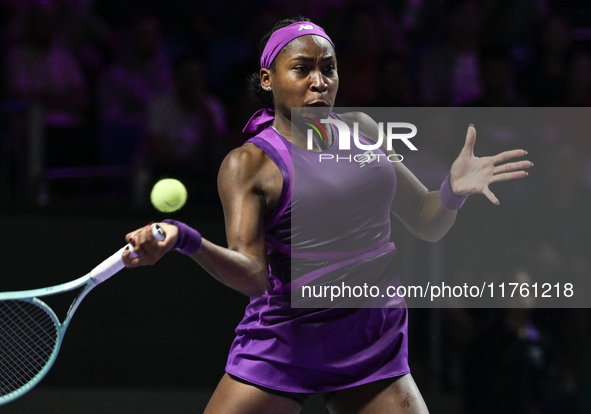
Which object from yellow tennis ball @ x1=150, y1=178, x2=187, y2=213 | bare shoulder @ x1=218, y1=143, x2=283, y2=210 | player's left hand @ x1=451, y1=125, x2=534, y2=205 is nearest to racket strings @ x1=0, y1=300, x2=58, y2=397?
yellow tennis ball @ x1=150, y1=178, x2=187, y2=213

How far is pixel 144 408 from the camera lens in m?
3.25

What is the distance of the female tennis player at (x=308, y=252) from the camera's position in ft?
6.11

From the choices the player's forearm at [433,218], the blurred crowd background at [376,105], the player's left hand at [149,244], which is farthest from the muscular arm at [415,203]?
the blurred crowd background at [376,105]

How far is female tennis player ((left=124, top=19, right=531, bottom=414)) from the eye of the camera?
1.86 m

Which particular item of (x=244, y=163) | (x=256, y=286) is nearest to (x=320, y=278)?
(x=256, y=286)

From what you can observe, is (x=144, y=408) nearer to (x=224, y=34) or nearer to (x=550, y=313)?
(x=550, y=313)

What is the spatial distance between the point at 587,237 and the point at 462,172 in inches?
62.9

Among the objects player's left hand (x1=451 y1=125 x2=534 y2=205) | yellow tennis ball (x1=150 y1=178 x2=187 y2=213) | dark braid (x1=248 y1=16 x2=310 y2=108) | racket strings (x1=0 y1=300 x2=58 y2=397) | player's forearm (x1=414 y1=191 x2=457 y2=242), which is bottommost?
racket strings (x1=0 y1=300 x2=58 y2=397)

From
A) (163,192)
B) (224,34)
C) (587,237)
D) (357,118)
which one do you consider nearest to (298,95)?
(357,118)

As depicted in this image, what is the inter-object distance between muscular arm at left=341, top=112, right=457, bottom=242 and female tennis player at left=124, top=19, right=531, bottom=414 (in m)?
0.08

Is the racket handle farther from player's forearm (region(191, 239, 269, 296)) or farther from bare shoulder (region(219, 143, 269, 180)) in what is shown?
bare shoulder (region(219, 143, 269, 180))

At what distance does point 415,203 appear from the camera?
210cm

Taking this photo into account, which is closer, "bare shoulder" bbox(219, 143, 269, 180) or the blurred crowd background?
"bare shoulder" bbox(219, 143, 269, 180)

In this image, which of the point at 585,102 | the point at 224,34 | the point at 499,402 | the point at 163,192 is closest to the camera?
the point at 163,192
